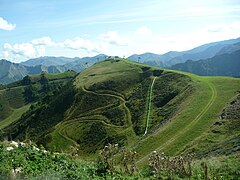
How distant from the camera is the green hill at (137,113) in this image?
6207cm

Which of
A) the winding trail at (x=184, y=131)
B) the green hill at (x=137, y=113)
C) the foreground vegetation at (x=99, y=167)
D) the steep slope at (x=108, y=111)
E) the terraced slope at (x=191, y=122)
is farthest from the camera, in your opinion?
the steep slope at (x=108, y=111)

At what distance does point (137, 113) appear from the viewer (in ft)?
324

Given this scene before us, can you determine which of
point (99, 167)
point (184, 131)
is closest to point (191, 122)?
point (184, 131)

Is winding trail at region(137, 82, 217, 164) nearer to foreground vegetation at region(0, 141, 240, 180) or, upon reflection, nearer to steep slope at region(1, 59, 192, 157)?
steep slope at region(1, 59, 192, 157)

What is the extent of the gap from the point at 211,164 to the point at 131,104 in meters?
90.2

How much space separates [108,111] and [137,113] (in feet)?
44.5

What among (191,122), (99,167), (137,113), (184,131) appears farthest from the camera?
(137,113)

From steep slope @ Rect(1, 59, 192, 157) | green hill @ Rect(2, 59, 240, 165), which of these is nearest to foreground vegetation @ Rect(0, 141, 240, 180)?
green hill @ Rect(2, 59, 240, 165)

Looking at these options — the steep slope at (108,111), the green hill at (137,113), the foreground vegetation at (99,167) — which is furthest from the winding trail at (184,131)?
the foreground vegetation at (99,167)

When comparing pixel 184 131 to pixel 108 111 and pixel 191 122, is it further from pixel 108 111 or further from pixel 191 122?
pixel 108 111

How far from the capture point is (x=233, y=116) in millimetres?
58094

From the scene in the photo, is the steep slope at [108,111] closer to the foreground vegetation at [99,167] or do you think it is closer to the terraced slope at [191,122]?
the terraced slope at [191,122]

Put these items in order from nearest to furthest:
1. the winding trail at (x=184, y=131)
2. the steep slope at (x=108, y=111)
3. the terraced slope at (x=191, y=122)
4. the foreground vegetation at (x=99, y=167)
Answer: the foreground vegetation at (x=99, y=167)
the winding trail at (x=184, y=131)
the terraced slope at (x=191, y=122)
the steep slope at (x=108, y=111)

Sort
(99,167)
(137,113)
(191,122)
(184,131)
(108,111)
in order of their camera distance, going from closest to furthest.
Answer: (99,167) → (184,131) → (191,122) → (137,113) → (108,111)
